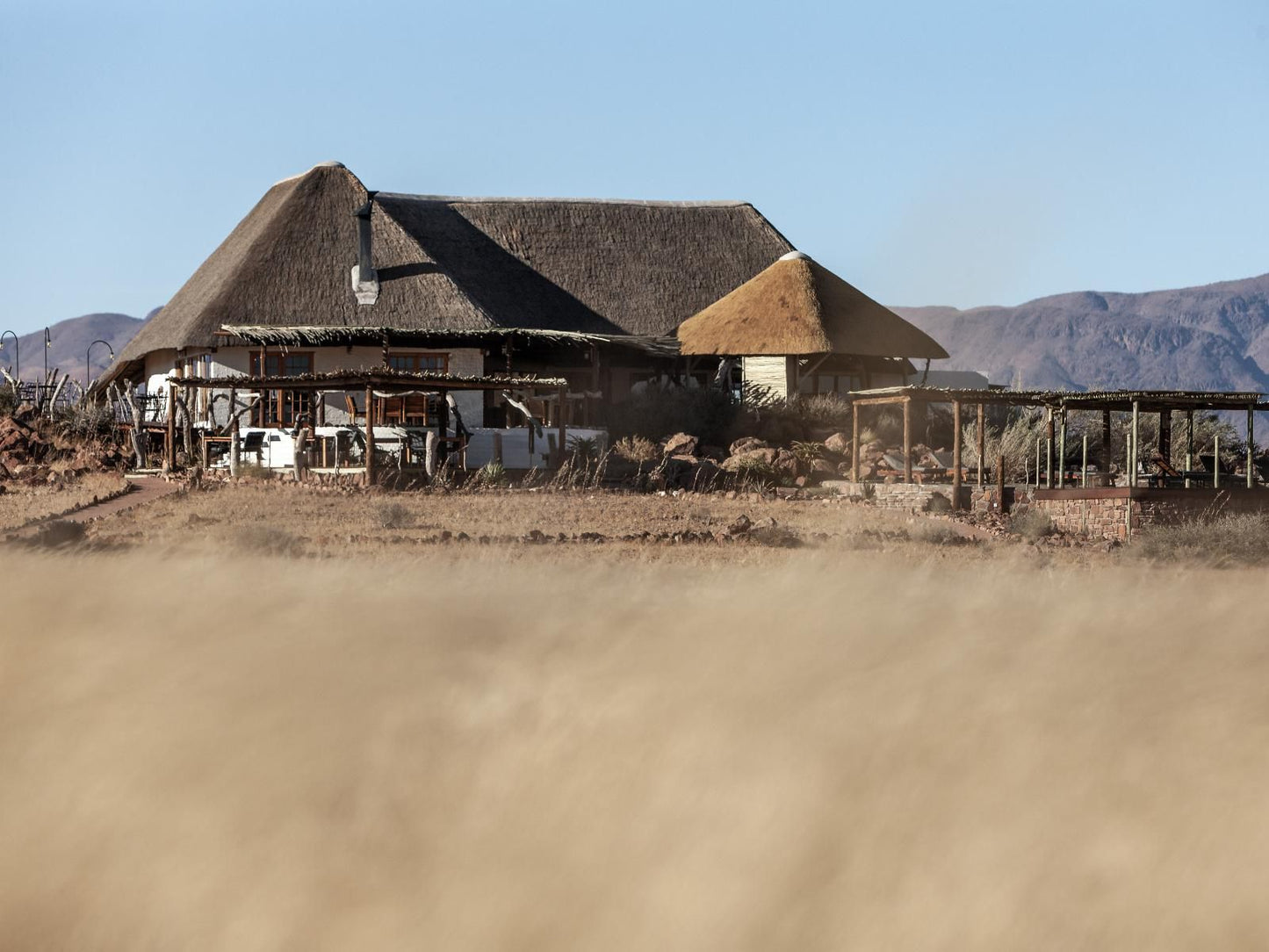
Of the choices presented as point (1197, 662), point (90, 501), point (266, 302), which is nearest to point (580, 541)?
point (90, 501)

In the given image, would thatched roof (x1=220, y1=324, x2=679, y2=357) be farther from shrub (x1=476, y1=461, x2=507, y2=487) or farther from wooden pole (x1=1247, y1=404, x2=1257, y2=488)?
wooden pole (x1=1247, y1=404, x2=1257, y2=488)

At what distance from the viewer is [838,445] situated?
31016mm

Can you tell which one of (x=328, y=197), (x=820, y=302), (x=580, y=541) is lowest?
(x=580, y=541)

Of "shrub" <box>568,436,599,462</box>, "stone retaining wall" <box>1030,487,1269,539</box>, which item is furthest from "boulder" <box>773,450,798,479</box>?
"stone retaining wall" <box>1030,487,1269,539</box>

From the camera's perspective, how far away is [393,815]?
441cm

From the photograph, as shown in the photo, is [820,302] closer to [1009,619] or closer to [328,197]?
[328,197]

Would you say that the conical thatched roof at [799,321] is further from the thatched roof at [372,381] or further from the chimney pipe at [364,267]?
the thatched roof at [372,381]

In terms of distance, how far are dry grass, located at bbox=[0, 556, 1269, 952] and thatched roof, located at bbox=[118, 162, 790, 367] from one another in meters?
30.4

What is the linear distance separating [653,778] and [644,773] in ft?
0.11

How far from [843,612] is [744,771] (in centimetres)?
108

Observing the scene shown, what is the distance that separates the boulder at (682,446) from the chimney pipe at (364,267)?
31.4ft

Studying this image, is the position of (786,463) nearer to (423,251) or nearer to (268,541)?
(423,251)

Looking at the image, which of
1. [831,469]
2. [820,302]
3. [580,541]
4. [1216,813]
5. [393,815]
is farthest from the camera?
[820,302]

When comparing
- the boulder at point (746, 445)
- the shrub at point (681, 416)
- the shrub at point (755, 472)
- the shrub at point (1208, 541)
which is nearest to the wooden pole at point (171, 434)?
the shrub at point (681, 416)
